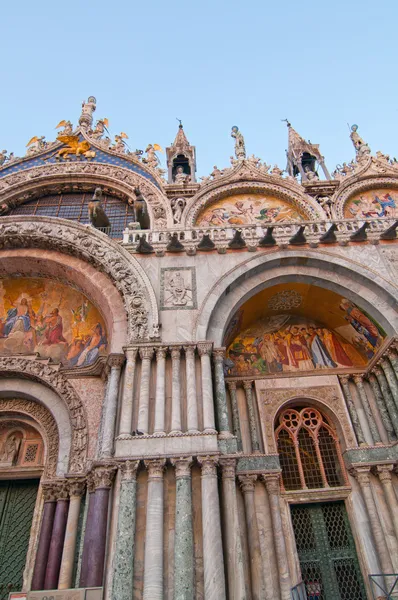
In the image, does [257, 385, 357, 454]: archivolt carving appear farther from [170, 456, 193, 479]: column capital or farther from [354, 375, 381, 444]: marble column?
[170, 456, 193, 479]: column capital

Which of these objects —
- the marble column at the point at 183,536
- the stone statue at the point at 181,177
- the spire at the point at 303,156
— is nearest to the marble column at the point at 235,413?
the marble column at the point at 183,536

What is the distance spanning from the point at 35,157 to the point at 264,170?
29.6 feet

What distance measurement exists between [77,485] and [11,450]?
2.28 metres

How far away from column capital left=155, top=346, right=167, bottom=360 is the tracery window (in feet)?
23.7

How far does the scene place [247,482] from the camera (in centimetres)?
855

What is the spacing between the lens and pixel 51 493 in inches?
335

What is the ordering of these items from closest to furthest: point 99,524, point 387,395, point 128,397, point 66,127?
point 99,524 < point 128,397 < point 387,395 < point 66,127

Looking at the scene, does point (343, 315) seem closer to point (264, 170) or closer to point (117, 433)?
point (117, 433)

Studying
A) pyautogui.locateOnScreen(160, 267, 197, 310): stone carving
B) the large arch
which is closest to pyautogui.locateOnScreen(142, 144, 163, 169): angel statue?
pyautogui.locateOnScreen(160, 267, 197, 310): stone carving

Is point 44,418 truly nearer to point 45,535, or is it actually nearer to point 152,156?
point 45,535

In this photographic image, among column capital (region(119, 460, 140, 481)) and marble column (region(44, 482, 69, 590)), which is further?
marble column (region(44, 482, 69, 590))

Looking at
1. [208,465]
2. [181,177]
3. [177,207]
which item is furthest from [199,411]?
[181,177]

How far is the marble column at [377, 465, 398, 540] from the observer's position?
8.37 metres

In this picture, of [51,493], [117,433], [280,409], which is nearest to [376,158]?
[280,409]
